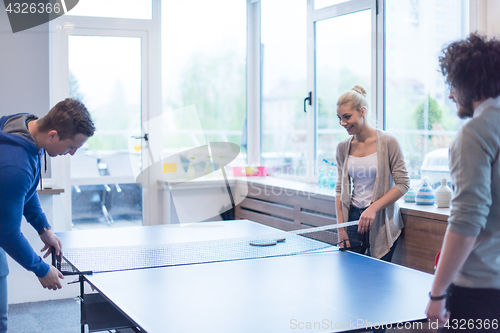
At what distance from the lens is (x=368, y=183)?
8.56 feet

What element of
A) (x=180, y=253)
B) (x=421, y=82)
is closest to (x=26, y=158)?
(x=180, y=253)

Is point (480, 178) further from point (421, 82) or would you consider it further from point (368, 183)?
point (421, 82)

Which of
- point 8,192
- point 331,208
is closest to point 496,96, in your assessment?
point 8,192

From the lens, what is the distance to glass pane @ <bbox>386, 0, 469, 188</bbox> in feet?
10.3

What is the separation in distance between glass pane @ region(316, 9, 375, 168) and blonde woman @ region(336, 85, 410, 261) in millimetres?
1080

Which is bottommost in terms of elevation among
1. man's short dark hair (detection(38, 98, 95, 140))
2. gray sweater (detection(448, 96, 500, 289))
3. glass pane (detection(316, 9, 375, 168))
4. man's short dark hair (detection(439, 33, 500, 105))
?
gray sweater (detection(448, 96, 500, 289))

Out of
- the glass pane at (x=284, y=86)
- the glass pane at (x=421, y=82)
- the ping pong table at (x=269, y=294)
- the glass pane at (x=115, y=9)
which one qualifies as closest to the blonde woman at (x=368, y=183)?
the ping pong table at (x=269, y=294)

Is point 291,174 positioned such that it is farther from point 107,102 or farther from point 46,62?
point 46,62

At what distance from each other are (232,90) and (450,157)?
4142 mm

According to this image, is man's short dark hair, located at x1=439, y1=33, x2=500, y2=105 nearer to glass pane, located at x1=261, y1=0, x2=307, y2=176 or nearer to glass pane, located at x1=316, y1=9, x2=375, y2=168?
glass pane, located at x1=316, y1=9, x2=375, y2=168

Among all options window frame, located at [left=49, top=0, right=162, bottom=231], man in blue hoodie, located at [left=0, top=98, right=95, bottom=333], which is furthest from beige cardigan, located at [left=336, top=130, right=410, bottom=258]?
window frame, located at [left=49, top=0, right=162, bottom=231]

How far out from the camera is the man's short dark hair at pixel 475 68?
1190mm

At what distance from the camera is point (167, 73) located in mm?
4840

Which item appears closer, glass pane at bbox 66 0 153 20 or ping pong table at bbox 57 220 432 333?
ping pong table at bbox 57 220 432 333
